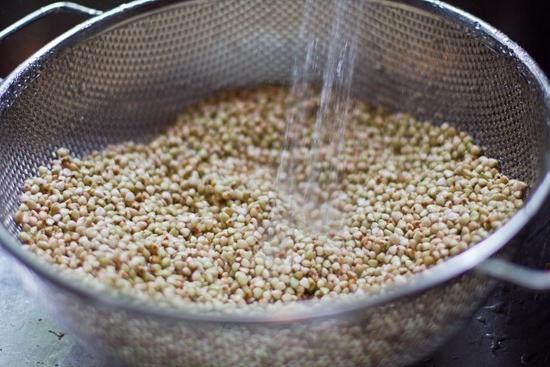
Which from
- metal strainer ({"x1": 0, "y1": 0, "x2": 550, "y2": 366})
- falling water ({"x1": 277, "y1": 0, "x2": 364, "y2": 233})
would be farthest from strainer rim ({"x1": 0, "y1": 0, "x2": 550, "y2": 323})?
falling water ({"x1": 277, "y1": 0, "x2": 364, "y2": 233})

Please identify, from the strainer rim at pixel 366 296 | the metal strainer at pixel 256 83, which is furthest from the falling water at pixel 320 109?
the strainer rim at pixel 366 296

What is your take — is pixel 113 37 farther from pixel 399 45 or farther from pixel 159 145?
pixel 399 45

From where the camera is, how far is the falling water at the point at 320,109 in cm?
142

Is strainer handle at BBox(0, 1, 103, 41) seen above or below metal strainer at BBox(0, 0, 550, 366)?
above

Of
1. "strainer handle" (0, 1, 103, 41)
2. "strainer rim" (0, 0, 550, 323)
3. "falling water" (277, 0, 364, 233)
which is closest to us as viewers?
"strainer rim" (0, 0, 550, 323)

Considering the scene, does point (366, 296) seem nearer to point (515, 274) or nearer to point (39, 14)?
point (515, 274)

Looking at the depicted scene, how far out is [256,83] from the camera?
5.31ft

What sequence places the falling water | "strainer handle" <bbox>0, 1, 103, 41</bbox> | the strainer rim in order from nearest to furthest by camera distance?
the strainer rim
"strainer handle" <bbox>0, 1, 103, 41</bbox>
the falling water

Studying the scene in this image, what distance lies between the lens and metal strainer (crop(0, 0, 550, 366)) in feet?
2.99

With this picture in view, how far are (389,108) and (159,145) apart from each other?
0.49 m

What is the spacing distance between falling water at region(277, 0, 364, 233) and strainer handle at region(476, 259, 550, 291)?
1.54ft

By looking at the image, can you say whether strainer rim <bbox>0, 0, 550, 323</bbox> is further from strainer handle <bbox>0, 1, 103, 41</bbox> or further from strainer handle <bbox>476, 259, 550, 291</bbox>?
strainer handle <bbox>0, 1, 103, 41</bbox>

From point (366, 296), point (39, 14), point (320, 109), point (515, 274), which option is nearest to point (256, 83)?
point (320, 109)

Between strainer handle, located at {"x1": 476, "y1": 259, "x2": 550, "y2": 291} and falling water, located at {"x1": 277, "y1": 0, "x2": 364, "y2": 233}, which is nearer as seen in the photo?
strainer handle, located at {"x1": 476, "y1": 259, "x2": 550, "y2": 291}
